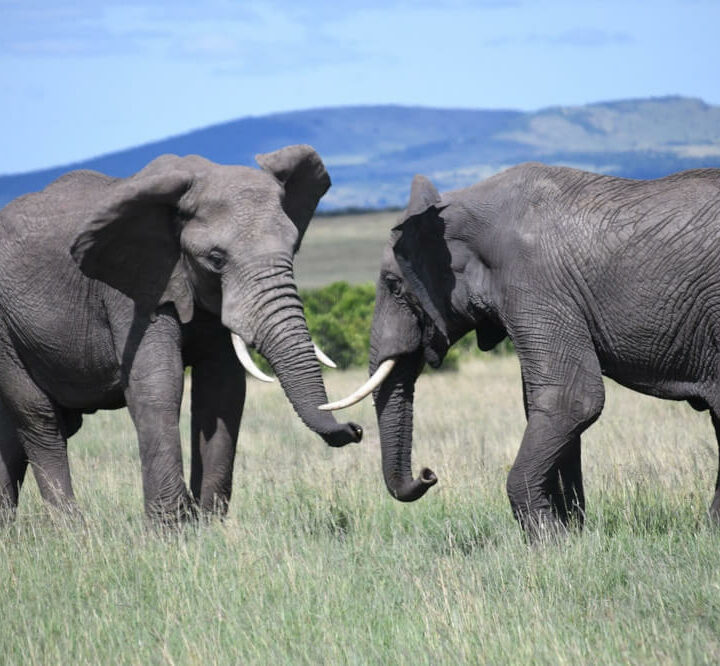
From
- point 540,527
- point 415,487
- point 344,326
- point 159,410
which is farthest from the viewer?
point 344,326

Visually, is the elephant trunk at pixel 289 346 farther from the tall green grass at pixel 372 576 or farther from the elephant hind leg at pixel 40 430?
the elephant hind leg at pixel 40 430

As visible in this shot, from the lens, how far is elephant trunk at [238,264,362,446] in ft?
23.2

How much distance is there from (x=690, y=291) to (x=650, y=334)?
33 centimetres

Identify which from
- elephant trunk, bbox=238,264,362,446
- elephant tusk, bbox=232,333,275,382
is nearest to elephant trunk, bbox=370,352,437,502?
elephant trunk, bbox=238,264,362,446

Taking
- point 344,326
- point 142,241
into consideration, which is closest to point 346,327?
point 344,326

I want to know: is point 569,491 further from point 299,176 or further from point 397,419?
point 299,176

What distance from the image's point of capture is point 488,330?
8031 mm

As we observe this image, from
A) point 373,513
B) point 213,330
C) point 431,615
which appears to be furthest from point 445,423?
point 431,615

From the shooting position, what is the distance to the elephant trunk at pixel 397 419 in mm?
7938

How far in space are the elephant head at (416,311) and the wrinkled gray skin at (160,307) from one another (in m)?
0.67

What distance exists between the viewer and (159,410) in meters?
7.55

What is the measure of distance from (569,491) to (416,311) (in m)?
1.46

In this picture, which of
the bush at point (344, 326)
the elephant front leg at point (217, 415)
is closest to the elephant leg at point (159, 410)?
the elephant front leg at point (217, 415)

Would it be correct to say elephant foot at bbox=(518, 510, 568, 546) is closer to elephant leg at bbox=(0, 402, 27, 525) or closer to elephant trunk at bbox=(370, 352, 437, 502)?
elephant trunk at bbox=(370, 352, 437, 502)
